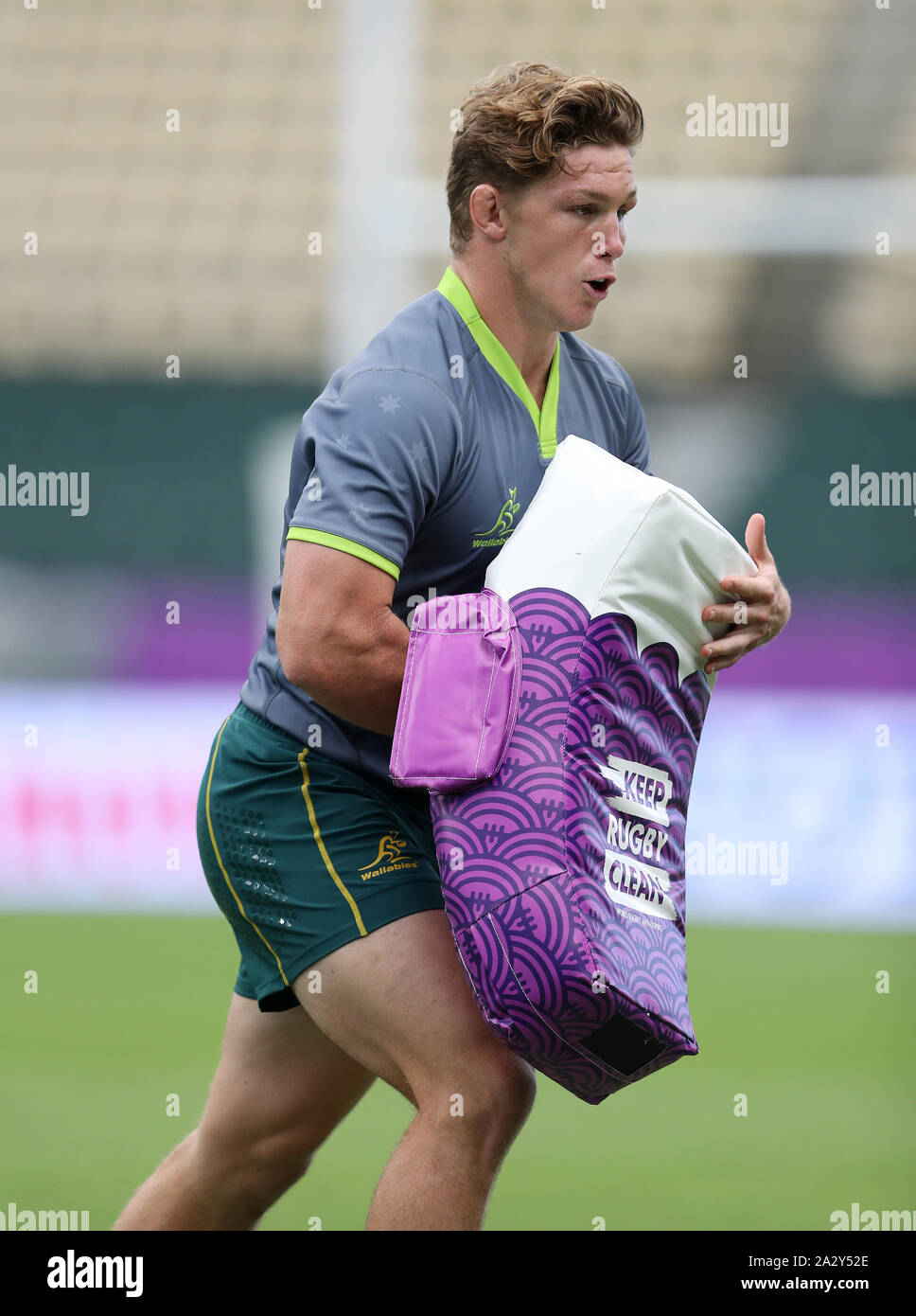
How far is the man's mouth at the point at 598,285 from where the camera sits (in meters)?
2.23

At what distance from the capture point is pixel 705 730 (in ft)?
19.6

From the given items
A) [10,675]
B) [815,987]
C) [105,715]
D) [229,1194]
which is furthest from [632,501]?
[10,675]

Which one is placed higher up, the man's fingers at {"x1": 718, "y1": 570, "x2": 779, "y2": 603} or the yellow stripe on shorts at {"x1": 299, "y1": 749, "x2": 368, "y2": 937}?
the man's fingers at {"x1": 718, "y1": 570, "x2": 779, "y2": 603}

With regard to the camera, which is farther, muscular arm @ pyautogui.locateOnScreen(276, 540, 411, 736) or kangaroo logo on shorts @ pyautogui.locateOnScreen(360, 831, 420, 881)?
Result: kangaroo logo on shorts @ pyautogui.locateOnScreen(360, 831, 420, 881)

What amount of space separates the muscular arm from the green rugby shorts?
0.19 m

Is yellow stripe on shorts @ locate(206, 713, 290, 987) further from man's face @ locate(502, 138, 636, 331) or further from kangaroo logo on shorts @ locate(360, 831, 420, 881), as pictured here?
man's face @ locate(502, 138, 636, 331)

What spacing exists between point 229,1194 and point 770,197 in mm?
4785

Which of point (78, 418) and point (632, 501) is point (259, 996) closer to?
point (632, 501)

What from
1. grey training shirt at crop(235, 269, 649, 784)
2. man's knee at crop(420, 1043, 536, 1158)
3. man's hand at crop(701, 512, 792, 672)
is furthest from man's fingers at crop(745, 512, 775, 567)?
man's knee at crop(420, 1043, 536, 1158)

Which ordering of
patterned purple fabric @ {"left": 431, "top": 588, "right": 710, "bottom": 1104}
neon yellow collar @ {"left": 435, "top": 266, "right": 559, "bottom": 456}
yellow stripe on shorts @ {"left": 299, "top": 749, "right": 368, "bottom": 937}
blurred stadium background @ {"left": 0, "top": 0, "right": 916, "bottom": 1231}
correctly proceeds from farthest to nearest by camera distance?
blurred stadium background @ {"left": 0, "top": 0, "right": 916, "bottom": 1231}
neon yellow collar @ {"left": 435, "top": 266, "right": 559, "bottom": 456}
yellow stripe on shorts @ {"left": 299, "top": 749, "right": 368, "bottom": 937}
patterned purple fabric @ {"left": 431, "top": 588, "right": 710, "bottom": 1104}

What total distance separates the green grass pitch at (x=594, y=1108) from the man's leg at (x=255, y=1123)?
64 cm

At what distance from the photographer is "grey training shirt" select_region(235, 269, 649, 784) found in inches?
80.0

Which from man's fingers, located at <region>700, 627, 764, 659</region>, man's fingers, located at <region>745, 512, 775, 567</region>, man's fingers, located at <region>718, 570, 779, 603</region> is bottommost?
man's fingers, located at <region>700, 627, 764, 659</region>

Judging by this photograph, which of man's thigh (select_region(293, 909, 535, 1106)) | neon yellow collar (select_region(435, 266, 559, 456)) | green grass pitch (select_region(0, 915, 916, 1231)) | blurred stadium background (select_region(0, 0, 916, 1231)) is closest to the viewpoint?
man's thigh (select_region(293, 909, 535, 1106))
